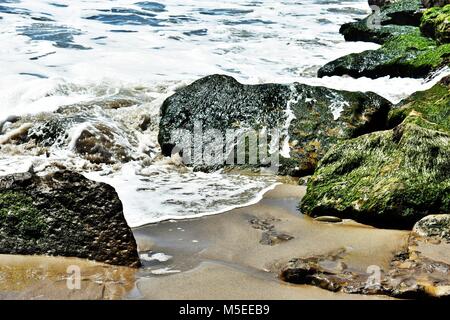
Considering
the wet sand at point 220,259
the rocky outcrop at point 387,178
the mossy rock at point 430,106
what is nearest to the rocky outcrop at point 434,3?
the mossy rock at point 430,106

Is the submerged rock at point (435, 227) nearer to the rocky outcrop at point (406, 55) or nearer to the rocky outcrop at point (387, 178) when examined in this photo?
the rocky outcrop at point (387, 178)

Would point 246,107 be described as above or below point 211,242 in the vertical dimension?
above

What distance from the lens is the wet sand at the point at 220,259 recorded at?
9.73ft

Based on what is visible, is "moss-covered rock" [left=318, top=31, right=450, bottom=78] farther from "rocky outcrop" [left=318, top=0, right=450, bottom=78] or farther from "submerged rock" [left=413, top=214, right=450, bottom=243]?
"submerged rock" [left=413, top=214, right=450, bottom=243]

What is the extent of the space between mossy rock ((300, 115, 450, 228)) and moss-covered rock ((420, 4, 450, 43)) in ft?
20.3

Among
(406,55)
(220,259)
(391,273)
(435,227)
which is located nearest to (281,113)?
(435,227)

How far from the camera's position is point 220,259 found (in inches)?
140

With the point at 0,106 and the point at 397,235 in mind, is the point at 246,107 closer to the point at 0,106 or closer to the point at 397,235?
the point at 397,235

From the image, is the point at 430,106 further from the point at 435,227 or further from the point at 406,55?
the point at 406,55

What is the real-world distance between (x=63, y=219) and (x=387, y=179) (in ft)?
7.79

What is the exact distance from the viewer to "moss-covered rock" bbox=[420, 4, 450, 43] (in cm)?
1040
